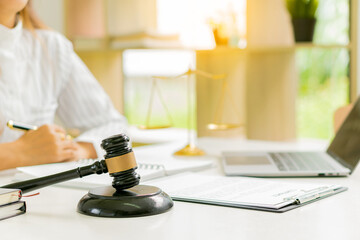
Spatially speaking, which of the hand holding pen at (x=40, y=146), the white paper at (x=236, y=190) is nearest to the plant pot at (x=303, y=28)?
the hand holding pen at (x=40, y=146)

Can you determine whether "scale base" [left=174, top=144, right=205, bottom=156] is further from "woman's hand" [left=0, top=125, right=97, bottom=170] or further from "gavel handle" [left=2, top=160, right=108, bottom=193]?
→ "gavel handle" [left=2, top=160, right=108, bottom=193]

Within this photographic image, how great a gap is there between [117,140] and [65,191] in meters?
→ 0.26

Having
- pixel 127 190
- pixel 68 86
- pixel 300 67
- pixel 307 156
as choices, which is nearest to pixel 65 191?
pixel 127 190

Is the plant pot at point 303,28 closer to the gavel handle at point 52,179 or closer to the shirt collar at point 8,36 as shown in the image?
the shirt collar at point 8,36

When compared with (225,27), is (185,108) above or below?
below

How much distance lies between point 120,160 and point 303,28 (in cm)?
193

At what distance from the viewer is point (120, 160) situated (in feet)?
2.35

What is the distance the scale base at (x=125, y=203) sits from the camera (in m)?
0.72

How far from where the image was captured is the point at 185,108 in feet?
9.95

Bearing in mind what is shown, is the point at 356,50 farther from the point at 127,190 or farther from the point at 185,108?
the point at 127,190

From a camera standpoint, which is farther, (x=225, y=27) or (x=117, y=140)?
(x=225, y=27)

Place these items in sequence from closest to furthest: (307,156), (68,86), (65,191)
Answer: (65,191) < (307,156) < (68,86)

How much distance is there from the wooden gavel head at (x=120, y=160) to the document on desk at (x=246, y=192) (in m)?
0.13

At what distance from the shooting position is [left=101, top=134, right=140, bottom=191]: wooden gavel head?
714 mm
